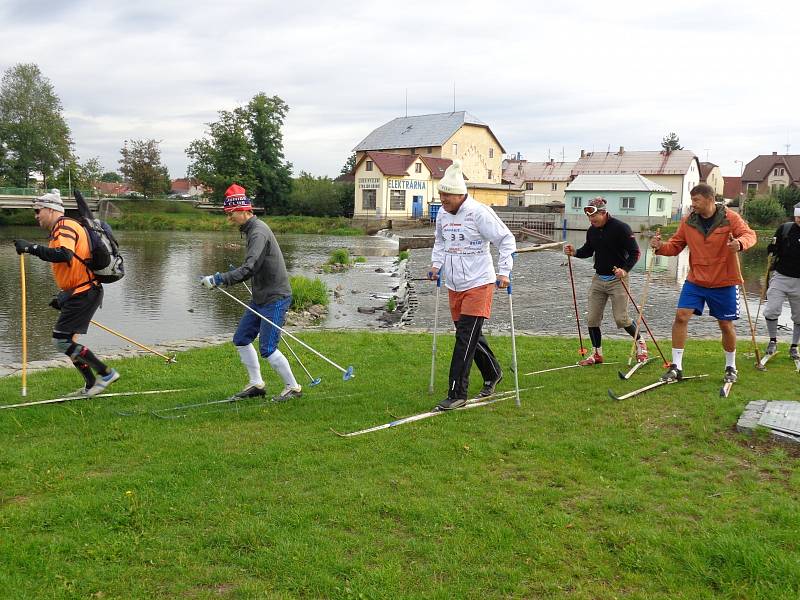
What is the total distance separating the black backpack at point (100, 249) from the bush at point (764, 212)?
2751 inches

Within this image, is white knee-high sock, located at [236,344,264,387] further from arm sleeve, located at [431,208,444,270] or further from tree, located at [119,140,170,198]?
tree, located at [119,140,170,198]

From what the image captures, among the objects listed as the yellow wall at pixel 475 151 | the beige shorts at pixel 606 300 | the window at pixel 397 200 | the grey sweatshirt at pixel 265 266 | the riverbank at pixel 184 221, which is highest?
the yellow wall at pixel 475 151

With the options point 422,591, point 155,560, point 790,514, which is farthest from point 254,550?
point 790,514

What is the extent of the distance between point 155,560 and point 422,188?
75128mm

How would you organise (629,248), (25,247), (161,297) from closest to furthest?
(25,247), (629,248), (161,297)

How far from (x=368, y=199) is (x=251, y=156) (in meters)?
17.1

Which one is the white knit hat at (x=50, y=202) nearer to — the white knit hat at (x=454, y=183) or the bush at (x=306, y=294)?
the white knit hat at (x=454, y=183)

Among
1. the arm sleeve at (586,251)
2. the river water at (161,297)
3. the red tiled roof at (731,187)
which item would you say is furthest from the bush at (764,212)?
the arm sleeve at (586,251)

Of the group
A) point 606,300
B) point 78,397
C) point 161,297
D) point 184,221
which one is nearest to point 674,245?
point 606,300

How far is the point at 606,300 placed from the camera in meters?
10.0

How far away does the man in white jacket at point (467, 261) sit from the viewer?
765cm

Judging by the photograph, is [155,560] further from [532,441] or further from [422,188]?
[422,188]

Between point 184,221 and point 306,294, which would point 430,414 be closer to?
point 306,294

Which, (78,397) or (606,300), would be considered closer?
(78,397)
